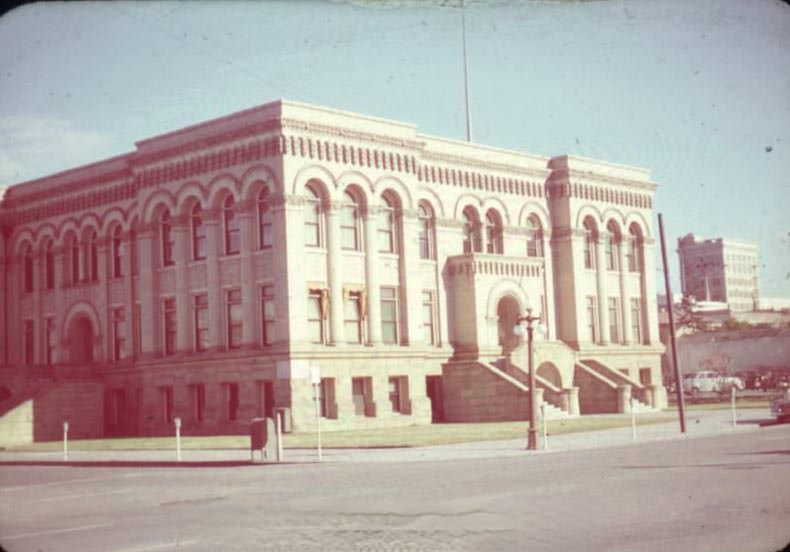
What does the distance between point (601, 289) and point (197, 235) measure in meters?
21.8

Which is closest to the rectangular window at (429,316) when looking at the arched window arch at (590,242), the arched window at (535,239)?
the arched window at (535,239)

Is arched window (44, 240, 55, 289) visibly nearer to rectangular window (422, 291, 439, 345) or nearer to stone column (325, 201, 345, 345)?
stone column (325, 201, 345, 345)

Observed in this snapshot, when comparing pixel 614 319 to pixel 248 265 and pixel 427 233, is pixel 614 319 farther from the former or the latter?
pixel 248 265

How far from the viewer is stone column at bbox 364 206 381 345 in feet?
148

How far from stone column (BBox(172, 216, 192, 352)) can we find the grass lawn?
645 centimetres

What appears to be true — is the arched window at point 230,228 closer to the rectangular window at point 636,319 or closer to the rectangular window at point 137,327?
the rectangular window at point 137,327

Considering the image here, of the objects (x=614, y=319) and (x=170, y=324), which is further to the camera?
(x=614, y=319)

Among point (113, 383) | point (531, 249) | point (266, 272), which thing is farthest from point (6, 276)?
point (531, 249)

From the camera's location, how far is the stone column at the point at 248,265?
141 feet

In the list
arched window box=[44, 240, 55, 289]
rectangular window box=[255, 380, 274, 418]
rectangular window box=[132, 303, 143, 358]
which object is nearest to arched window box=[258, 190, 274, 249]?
rectangular window box=[255, 380, 274, 418]

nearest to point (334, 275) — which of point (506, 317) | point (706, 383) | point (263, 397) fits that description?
point (263, 397)

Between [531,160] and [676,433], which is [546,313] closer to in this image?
[531,160]

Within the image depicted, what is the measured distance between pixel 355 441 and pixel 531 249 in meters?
23.6

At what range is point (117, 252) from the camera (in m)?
50.5
